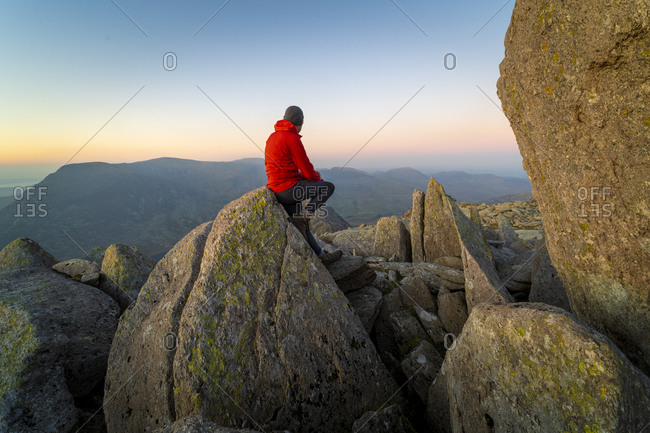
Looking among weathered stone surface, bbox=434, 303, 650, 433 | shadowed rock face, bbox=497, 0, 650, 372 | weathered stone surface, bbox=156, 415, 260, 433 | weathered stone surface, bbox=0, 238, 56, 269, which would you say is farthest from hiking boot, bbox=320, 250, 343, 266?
weathered stone surface, bbox=0, 238, 56, 269

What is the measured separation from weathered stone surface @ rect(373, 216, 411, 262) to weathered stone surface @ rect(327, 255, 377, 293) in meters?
5.89

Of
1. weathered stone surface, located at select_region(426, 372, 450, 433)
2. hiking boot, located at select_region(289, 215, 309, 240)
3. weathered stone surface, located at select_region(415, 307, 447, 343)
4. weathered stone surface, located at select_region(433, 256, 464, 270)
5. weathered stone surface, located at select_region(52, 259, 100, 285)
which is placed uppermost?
hiking boot, located at select_region(289, 215, 309, 240)

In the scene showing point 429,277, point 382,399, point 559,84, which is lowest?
point 382,399

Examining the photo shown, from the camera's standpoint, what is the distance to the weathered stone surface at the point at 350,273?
12453mm

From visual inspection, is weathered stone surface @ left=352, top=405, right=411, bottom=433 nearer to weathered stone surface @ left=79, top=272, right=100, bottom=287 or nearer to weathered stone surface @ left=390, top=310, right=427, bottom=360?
weathered stone surface @ left=390, top=310, right=427, bottom=360

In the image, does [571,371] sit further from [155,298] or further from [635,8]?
[155,298]

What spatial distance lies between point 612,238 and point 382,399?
7403 millimetres

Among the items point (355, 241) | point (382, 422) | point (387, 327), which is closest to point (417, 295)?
point (387, 327)

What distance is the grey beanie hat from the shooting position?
10508 mm

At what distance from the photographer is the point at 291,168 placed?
1051cm

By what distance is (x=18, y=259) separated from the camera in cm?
1509

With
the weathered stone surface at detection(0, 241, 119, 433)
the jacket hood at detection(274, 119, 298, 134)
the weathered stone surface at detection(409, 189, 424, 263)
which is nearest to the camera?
the weathered stone surface at detection(0, 241, 119, 433)

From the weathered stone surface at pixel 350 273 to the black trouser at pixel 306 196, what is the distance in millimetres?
2514

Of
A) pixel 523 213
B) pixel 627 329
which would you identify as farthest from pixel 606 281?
pixel 523 213
